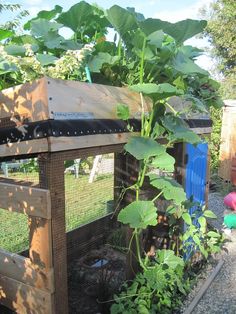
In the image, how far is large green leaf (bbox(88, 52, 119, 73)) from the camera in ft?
7.05

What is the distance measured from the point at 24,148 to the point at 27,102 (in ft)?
0.84

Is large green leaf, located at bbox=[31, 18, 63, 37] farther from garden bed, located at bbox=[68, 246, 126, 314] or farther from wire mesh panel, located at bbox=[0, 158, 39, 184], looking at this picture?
garden bed, located at bbox=[68, 246, 126, 314]

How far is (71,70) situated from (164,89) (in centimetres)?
60

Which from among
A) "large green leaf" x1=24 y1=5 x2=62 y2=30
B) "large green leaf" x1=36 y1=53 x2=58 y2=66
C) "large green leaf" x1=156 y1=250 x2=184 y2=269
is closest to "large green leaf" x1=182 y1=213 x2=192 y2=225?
"large green leaf" x1=156 y1=250 x2=184 y2=269

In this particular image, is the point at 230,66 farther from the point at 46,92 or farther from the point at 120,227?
the point at 46,92

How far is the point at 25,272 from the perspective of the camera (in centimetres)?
201

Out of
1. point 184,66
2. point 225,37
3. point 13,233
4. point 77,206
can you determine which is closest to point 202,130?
point 184,66

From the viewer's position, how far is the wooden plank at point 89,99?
5.67ft

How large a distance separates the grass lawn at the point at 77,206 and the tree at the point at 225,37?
10.5m

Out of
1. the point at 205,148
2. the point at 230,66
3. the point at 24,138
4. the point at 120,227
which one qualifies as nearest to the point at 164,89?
the point at 24,138

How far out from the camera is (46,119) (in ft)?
5.52

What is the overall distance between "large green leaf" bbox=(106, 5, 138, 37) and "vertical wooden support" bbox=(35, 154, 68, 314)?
96cm

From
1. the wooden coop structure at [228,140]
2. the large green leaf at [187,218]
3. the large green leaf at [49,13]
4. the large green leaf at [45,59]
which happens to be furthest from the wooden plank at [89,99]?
the wooden coop structure at [228,140]

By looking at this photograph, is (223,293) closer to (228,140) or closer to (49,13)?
(49,13)
